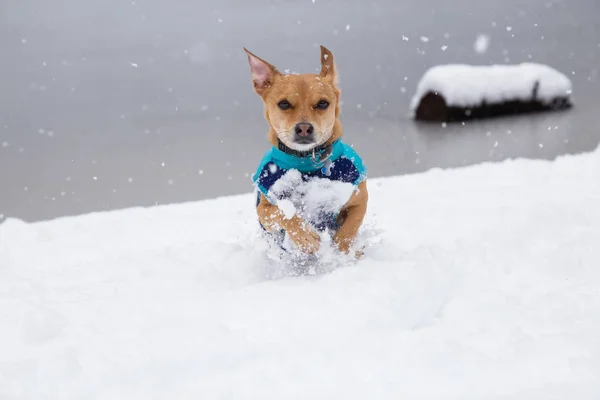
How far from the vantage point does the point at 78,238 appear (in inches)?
229

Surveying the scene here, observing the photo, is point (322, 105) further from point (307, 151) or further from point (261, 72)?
point (261, 72)

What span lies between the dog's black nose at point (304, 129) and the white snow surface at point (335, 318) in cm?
93

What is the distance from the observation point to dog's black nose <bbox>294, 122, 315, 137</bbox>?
368 cm

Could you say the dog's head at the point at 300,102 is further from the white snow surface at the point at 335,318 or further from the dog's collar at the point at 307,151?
the white snow surface at the point at 335,318

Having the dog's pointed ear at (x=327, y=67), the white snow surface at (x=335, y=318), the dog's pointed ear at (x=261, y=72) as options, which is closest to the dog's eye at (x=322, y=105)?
the dog's pointed ear at (x=327, y=67)

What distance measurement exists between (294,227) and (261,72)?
4.07 ft

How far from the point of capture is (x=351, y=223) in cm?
397

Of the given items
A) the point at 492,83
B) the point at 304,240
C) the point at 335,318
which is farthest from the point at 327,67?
the point at 492,83

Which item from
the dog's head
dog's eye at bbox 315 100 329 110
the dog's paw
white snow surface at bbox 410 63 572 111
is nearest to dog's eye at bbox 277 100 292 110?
the dog's head

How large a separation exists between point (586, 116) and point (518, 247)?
50.9 ft

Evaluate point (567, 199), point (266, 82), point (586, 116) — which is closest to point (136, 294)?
point (266, 82)

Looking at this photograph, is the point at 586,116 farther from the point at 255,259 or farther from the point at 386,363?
the point at 386,363

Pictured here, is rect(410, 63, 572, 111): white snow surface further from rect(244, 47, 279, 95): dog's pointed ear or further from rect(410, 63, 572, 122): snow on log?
rect(244, 47, 279, 95): dog's pointed ear

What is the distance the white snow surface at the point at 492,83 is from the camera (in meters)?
17.5
